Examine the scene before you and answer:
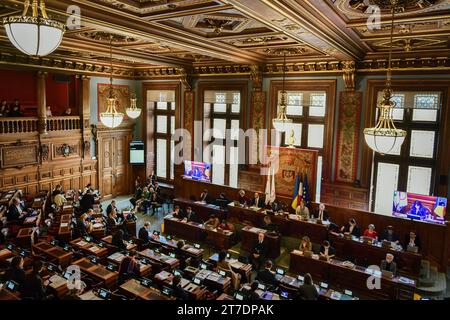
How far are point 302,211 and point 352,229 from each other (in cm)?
143

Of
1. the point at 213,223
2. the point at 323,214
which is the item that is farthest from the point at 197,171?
the point at 323,214

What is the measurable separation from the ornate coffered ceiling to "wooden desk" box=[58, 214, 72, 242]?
466cm

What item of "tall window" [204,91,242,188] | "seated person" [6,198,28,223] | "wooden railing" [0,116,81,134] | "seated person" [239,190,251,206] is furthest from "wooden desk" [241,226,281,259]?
"wooden railing" [0,116,81,134]

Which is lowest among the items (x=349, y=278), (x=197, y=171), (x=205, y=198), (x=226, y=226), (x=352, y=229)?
(x=349, y=278)

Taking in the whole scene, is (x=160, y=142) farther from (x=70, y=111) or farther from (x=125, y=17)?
(x=125, y=17)

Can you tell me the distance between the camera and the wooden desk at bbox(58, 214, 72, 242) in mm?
8767

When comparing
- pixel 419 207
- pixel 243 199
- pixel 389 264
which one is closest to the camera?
pixel 389 264

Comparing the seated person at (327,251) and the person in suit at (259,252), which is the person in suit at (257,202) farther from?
the seated person at (327,251)

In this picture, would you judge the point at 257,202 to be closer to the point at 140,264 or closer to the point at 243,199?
the point at 243,199

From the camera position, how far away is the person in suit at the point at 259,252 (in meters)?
8.28

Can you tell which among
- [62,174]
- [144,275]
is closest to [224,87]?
[62,174]

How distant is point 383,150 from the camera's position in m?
5.10

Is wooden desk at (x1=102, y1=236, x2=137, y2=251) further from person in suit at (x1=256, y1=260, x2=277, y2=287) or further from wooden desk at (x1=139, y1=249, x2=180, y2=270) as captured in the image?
person in suit at (x1=256, y1=260, x2=277, y2=287)

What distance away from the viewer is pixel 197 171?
12.5 meters
